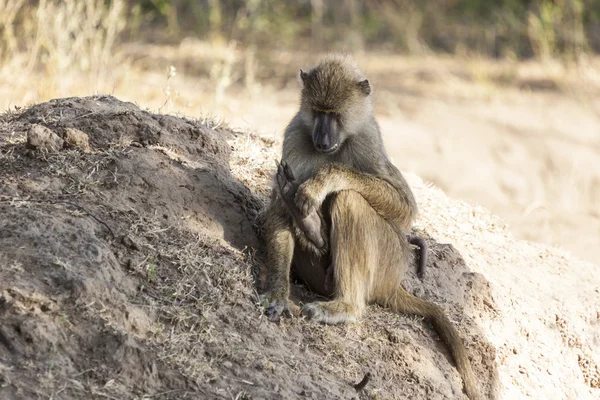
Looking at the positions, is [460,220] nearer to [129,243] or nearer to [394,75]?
[129,243]

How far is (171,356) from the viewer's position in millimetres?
4020

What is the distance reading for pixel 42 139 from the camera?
5035 mm

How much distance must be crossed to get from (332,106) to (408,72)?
915 centimetres

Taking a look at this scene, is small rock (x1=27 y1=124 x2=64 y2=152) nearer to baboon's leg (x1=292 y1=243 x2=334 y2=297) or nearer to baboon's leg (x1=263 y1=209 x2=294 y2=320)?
baboon's leg (x1=263 y1=209 x2=294 y2=320)

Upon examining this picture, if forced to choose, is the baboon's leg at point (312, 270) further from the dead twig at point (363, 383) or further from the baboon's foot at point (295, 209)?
the dead twig at point (363, 383)

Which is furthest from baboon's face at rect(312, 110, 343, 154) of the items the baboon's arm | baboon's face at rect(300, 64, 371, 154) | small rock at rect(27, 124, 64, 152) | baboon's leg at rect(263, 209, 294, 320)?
small rock at rect(27, 124, 64, 152)

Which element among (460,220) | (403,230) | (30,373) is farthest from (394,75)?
(30,373)

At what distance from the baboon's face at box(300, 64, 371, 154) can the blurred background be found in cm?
55

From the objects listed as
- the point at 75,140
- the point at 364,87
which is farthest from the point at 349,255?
the point at 75,140

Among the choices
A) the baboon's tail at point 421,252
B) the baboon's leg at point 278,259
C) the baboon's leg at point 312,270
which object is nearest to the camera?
the baboon's leg at point 278,259

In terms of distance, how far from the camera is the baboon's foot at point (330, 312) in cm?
492

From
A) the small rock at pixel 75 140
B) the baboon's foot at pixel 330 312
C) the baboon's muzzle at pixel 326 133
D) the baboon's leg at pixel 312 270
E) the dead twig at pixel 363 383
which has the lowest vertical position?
the dead twig at pixel 363 383

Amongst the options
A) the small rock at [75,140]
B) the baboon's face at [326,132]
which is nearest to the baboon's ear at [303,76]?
the baboon's face at [326,132]

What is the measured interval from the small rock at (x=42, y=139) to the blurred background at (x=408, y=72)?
2.13 metres
